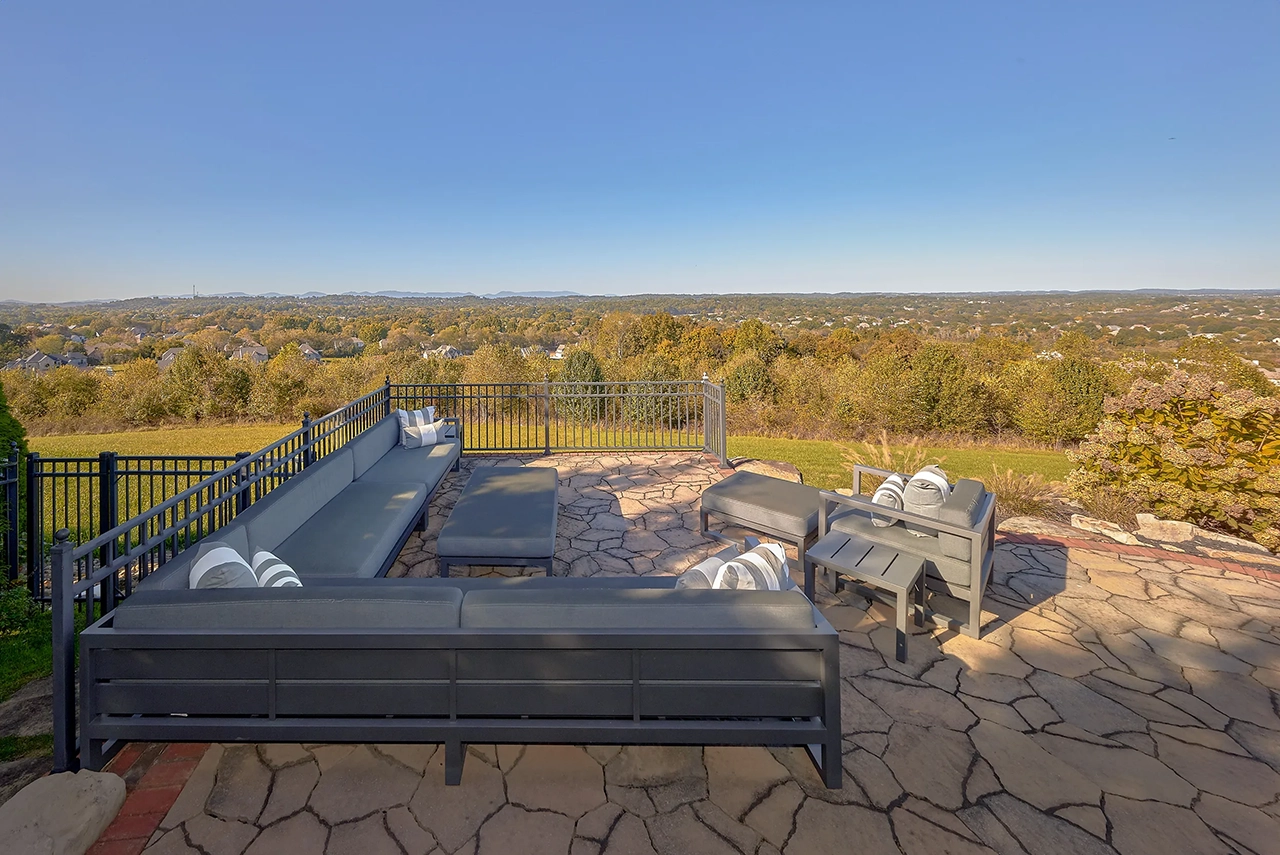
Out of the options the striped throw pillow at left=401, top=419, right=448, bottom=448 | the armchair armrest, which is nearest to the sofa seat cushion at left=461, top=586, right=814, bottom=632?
the armchair armrest

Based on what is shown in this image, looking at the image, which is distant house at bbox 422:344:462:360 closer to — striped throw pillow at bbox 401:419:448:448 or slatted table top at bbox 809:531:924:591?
striped throw pillow at bbox 401:419:448:448

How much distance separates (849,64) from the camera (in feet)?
44.9

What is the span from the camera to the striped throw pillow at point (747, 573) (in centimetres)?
214

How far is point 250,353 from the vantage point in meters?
23.1

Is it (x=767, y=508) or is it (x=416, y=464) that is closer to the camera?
(x=767, y=508)

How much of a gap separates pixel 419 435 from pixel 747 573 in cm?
534

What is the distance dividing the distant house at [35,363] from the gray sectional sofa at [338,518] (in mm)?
22254

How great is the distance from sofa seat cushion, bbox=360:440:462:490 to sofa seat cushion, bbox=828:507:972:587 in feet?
11.6

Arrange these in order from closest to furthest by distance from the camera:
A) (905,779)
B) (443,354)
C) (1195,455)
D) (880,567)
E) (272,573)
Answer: (905,779) < (272,573) < (880,567) < (1195,455) < (443,354)

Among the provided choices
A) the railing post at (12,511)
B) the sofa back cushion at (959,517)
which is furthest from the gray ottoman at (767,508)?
the railing post at (12,511)

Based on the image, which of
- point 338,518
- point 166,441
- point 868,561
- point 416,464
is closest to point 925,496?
point 868,561

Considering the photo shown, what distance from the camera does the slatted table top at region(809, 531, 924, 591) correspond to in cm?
305

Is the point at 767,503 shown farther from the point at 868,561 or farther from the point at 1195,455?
the point at 1195,455

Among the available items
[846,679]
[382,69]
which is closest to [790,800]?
[846,679]
